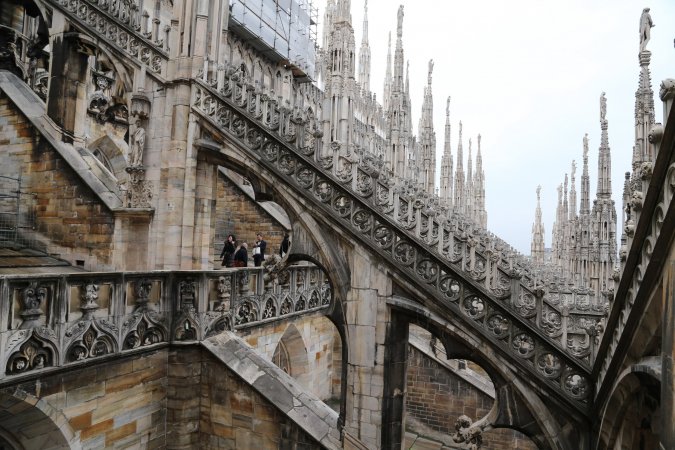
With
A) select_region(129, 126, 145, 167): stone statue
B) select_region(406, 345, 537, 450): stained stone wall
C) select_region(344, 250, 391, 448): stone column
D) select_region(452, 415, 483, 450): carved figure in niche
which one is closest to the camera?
select_region(452, 415, 483, 450): carved figure in niche

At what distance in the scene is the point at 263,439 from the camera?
7.25 meters

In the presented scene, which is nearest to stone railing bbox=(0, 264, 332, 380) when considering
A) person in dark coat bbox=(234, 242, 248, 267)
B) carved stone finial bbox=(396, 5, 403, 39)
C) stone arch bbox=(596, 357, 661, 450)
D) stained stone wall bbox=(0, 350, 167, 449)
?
stained stone wall bbox=(0, 350, 167, 449)

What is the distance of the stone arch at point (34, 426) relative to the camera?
5.63 m

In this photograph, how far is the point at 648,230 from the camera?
401cm

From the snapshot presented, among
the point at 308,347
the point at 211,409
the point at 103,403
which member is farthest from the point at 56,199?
the point at 308,347

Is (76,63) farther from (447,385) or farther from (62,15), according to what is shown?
(447,385)

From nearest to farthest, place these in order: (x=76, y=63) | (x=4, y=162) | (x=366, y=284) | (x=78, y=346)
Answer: (x=78, y=346) → (x=366, y=284) → (x=4, y=162) → (x=76, y=63)

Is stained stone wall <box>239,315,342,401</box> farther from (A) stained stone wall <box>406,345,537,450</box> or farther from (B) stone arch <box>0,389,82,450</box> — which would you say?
(B) stone arch <box>0,389,82,450</box>

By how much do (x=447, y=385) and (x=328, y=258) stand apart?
7212mm

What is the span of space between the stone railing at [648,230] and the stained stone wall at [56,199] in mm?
8604

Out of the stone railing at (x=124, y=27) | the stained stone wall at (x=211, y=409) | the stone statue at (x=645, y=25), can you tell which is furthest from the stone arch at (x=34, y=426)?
the stone statue at (x=645, y=25)

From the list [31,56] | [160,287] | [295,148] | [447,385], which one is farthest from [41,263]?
[447,385]

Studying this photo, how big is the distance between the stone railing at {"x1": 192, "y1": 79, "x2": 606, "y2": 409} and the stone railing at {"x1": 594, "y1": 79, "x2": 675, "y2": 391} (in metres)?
0.91

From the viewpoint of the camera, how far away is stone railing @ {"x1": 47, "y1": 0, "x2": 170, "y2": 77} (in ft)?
30.6
